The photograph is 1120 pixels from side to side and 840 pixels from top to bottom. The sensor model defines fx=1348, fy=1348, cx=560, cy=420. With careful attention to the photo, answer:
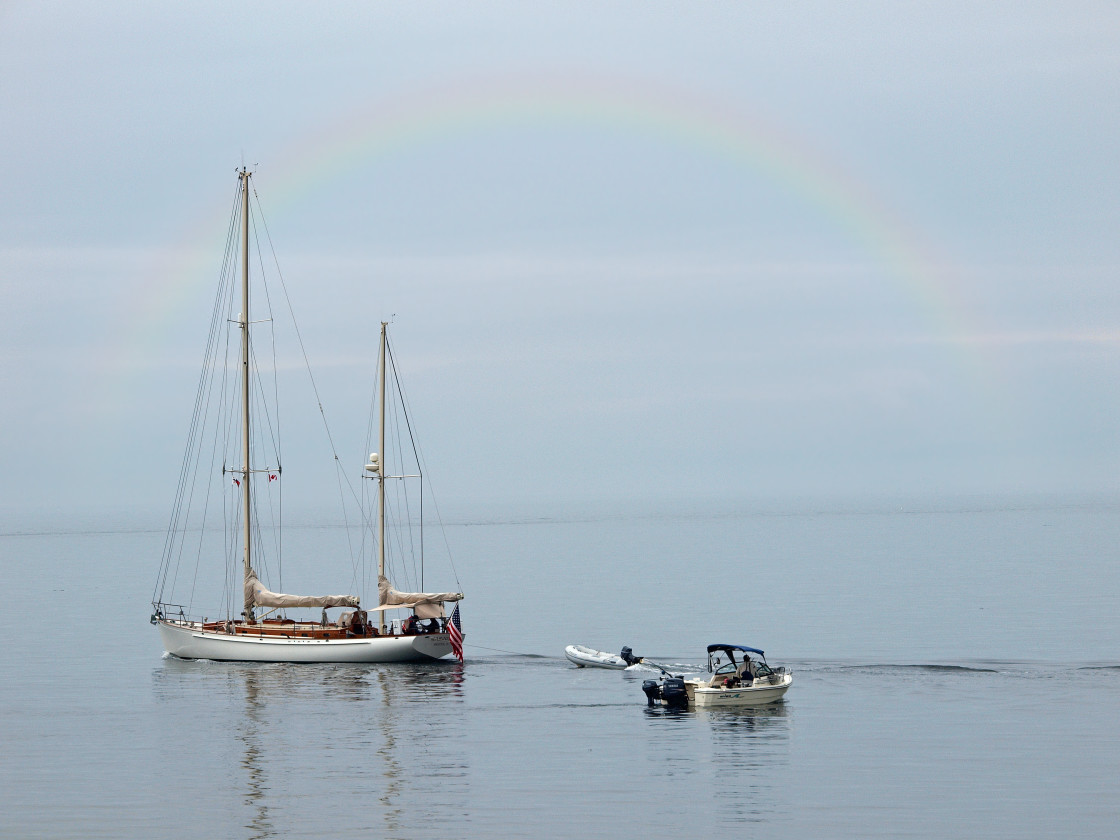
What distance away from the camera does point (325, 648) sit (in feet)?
293

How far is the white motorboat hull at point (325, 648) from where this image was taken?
8900 centimetres

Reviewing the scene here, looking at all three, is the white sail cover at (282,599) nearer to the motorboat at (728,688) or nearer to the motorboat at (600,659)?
the motorboat at (600,659)

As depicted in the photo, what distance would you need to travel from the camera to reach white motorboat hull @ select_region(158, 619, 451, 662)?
89000 millimetres

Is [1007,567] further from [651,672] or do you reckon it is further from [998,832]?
[998,832]

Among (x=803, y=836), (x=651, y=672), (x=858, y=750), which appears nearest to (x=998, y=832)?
(x=803, y=836)

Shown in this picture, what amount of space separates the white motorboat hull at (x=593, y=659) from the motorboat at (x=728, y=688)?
50.2 feet

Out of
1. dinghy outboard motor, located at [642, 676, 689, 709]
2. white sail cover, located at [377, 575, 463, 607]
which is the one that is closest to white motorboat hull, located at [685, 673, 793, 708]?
dinghy outboard motor, located at [642, 676, 689, 709]

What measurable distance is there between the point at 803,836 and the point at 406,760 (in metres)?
20.5

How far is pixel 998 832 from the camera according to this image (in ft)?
160

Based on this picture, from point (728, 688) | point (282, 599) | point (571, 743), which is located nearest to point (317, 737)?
point (571, 743)

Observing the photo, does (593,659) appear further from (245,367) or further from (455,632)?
(245,367)

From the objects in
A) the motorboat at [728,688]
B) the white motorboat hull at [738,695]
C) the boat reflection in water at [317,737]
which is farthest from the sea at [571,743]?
the motorboat at [728,688]

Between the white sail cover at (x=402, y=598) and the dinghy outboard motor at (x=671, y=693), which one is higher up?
the white sail cover at (x=402, y=598)

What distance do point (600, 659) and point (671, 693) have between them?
18169 mm
